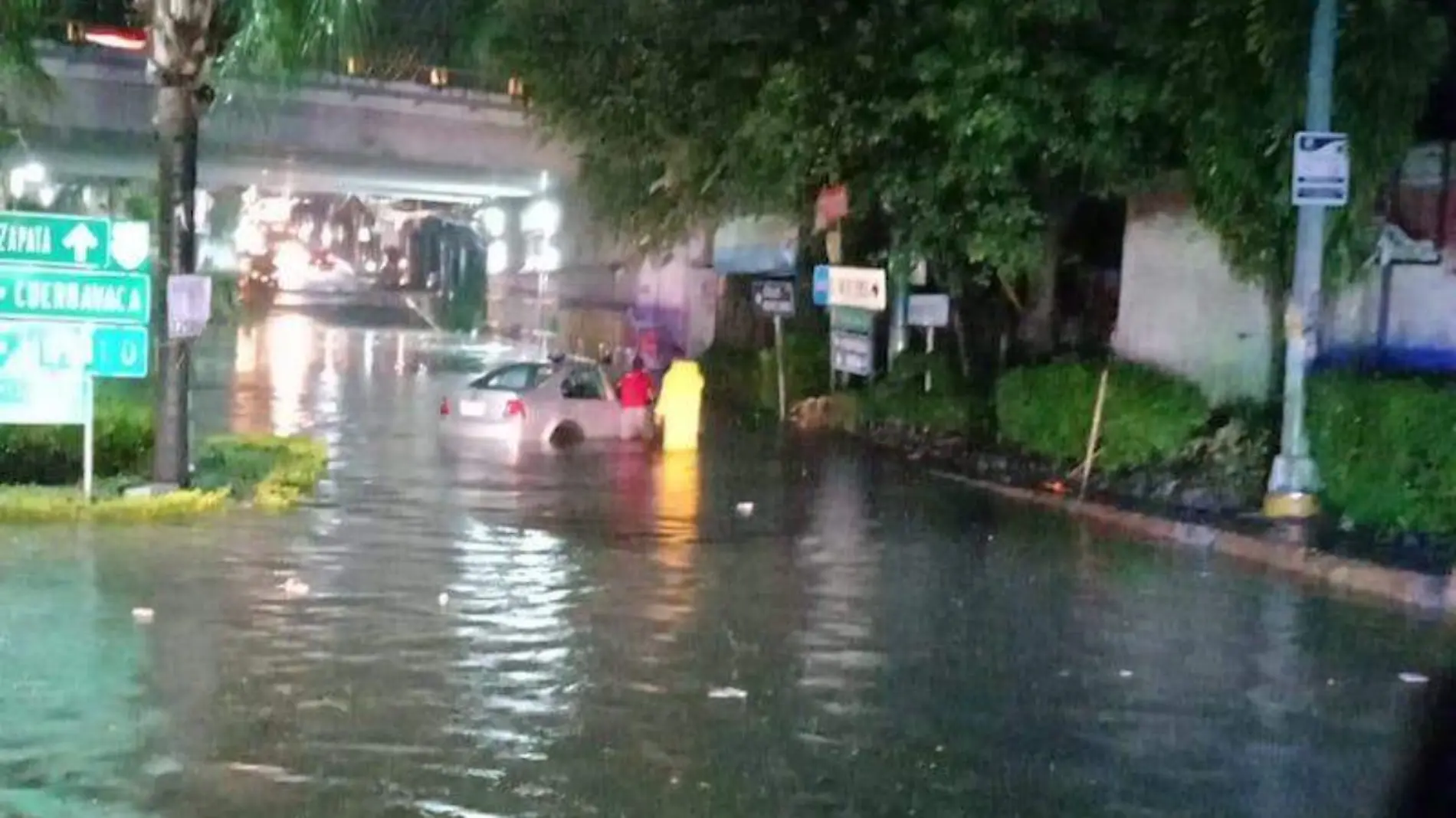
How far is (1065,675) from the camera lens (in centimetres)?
1177

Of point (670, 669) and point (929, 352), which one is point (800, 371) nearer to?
point (929, 352)

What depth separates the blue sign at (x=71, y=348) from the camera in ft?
58.6

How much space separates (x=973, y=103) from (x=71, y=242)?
9.82m

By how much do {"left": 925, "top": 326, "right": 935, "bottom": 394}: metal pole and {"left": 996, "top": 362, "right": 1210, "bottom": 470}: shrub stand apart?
13.9ft

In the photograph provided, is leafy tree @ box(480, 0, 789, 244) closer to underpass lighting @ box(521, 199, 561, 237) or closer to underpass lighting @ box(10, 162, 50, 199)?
underpass lighting @ box(10, 162, 50, 199)

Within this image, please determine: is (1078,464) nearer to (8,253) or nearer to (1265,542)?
(1265,542)

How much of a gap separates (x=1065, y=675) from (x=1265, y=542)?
19.8ft

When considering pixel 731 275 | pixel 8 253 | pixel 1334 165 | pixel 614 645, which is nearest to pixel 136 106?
pixel 731 275

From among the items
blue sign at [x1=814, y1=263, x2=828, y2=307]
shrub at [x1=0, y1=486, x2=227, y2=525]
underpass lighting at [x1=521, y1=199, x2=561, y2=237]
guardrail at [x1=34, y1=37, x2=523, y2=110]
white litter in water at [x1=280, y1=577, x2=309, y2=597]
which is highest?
guardrail at [x1=34, y1=37, x2=523, y2=110]

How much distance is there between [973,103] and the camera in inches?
880

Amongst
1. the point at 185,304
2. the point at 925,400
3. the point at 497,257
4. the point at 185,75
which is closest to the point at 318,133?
the point at 925,400

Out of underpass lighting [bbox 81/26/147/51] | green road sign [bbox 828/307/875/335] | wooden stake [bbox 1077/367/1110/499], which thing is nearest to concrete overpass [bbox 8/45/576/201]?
underpass lighting [bbox 81/26/147/51]

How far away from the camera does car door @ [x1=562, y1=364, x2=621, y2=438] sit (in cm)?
2689

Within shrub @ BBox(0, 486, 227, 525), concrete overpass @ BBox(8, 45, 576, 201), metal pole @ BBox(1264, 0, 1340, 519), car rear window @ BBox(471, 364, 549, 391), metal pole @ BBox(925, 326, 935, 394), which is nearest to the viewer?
shrub @ BBox(0, 486, 227, 525)
